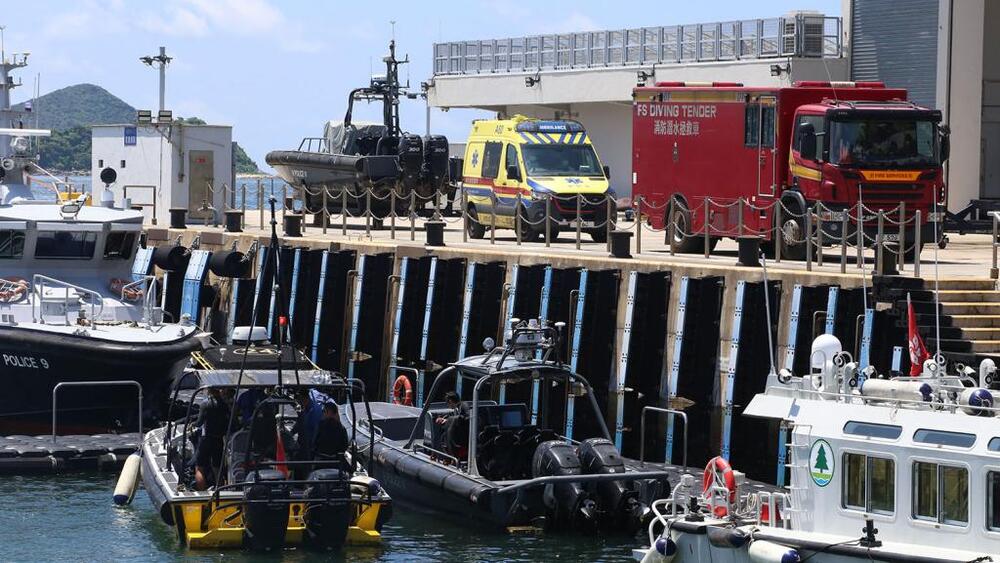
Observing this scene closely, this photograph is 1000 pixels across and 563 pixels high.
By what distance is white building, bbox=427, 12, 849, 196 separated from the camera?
3744 cm

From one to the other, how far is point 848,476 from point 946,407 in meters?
1.00

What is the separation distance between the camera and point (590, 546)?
60.2 feet

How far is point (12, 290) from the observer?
2495 centimetres

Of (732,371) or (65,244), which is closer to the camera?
(732,371)

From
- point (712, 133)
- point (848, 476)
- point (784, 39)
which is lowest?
point (848, 476)

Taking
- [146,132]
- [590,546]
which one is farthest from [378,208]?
[590,546]

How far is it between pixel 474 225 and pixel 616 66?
11.5 metres

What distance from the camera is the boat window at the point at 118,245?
26234 mm

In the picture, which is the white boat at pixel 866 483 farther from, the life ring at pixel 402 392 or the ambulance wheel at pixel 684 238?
the ambulance wheel at pixel 684 238

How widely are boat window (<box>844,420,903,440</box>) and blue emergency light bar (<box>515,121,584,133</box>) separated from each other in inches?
718

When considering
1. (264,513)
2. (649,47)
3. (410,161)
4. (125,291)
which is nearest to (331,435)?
(264,513)

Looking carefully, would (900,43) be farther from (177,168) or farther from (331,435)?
(331,435)

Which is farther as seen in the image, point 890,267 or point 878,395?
point 890,267

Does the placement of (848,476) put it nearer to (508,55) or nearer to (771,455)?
(771,455)
